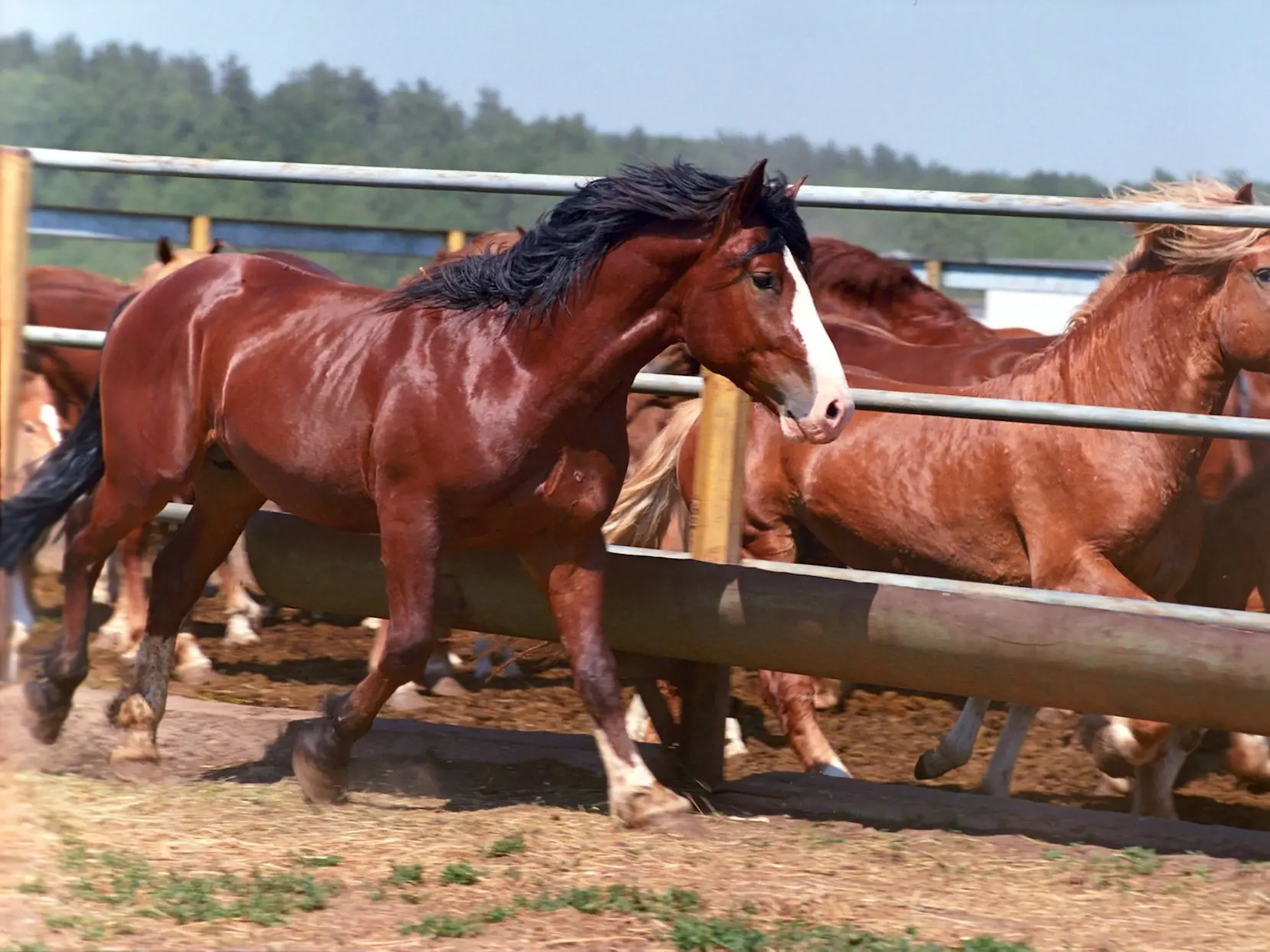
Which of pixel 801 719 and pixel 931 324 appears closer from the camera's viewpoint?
pixel 801 719

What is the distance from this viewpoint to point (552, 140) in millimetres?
48625

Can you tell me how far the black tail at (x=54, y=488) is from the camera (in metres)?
A: 4.77

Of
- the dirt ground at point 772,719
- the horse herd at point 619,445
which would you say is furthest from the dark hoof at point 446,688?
the horse herd at point 619,445

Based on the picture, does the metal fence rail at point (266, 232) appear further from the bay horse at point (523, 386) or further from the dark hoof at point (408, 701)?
the bay horse at point (523, 386)

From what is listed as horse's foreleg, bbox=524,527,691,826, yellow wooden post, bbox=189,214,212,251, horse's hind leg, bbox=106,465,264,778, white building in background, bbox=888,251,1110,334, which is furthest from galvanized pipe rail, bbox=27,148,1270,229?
white building in background, bbox=888,251,1110,334

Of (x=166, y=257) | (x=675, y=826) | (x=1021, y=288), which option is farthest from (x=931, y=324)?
(x=1021, y=288)

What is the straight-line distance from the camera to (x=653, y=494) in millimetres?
5336

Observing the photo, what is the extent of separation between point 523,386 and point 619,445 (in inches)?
13.0

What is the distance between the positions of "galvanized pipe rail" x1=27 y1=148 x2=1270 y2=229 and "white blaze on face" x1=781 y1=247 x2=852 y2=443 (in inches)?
15.9

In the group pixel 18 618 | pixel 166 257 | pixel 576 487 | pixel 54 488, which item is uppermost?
pixel 166 257

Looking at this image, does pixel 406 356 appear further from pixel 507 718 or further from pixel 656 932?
pixel 507 718

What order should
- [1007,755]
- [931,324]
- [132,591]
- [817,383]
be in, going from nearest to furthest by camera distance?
1. [817,383]
2. [1007,755]
3. [132,591]
4. [931,324]

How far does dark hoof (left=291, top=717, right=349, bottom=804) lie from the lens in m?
4.10

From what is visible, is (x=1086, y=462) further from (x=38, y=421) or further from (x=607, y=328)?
(x=38, y=421)
